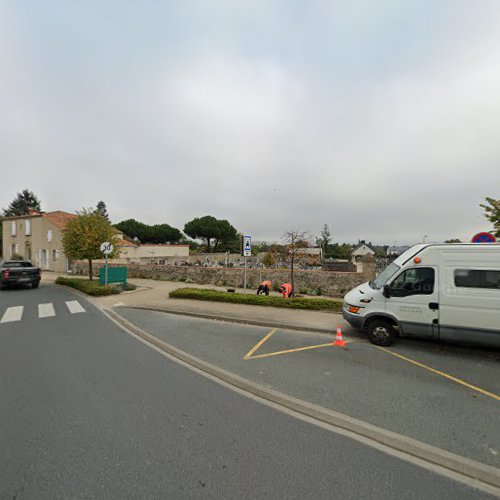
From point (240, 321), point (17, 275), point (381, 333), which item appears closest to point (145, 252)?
point (17, 275)

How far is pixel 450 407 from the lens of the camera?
11.1ft

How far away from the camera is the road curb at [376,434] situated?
2395mm

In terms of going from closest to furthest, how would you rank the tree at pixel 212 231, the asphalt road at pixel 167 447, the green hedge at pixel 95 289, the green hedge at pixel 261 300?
the asphalt road at pixel 167 447 < the green hedge at pixel 261 300 < the green hedge at pixel 95 289 < the tree at pixel 212 231

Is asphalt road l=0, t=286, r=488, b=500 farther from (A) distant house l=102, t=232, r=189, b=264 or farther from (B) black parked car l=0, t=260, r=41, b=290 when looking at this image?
(A) distant house l=102, t=232, r=189, b=264

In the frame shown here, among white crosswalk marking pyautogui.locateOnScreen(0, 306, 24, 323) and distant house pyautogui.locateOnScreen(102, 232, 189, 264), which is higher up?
Answer: distant house pyautogui.locateOnScreen(102, 232, 189, 264)

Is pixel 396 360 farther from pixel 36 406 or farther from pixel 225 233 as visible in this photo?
pixel 225 233

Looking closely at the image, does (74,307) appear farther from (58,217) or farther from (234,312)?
(58,217)

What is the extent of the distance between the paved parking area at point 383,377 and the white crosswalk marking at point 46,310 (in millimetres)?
4502

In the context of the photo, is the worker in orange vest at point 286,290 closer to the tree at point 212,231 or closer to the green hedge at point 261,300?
the green hedge at point 261,300

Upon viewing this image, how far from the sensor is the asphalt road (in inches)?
85.7

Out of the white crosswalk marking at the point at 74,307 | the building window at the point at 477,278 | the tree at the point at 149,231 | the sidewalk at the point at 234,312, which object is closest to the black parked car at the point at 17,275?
the sidewalk at the point at 234,312

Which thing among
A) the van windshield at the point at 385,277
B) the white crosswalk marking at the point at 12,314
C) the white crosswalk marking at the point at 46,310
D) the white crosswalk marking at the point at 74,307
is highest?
the van windshield at the point at 385,277

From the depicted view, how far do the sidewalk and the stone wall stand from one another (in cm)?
385

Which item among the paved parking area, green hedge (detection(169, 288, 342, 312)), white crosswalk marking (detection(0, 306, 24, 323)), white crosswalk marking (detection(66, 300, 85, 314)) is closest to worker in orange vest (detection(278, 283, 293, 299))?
green hedge (detection(169, 288, 342, 312))
